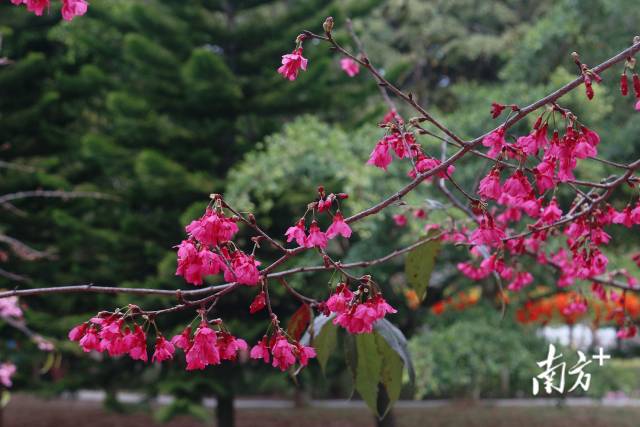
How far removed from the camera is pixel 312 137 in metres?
7.75

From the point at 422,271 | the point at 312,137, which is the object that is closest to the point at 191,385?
the point at 312,137

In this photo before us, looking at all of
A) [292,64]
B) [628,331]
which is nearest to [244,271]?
[292,64]

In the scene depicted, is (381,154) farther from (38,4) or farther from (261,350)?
(38,4)

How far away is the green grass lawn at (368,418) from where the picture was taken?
11148mm

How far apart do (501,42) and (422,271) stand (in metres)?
9.62

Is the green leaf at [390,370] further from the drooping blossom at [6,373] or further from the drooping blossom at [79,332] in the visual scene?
the drooping blossom at [6,373]

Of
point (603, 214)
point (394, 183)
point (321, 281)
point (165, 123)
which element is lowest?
point (603, 214)

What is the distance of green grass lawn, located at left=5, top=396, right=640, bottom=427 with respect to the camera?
1115cm

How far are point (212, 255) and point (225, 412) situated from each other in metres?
8.82

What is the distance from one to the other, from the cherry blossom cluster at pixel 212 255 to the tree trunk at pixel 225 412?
8622 millimetres

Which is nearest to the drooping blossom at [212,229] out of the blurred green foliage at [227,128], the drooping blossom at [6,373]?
the drooping blossom at [6,373]

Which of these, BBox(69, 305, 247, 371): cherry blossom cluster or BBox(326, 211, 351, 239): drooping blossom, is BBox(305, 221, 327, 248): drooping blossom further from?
BBox(69, 305, 247, 371): cherry blossom cluster

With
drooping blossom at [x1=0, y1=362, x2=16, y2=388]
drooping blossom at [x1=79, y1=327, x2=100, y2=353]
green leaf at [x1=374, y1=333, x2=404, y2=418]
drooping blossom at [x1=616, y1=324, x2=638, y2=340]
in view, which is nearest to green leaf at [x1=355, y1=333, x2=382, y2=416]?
green leaf at [x1=374, y1=333, x2=404, y2=418]

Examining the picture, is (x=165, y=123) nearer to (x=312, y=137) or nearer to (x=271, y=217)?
(x=271, y=217)
